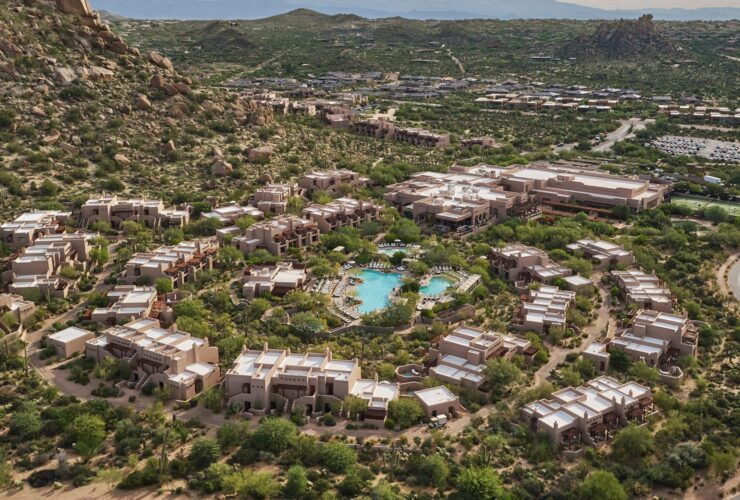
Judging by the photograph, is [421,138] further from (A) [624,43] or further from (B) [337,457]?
(A) [624,43]

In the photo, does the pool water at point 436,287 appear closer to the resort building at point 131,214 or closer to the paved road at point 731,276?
the paved road at point 731,276

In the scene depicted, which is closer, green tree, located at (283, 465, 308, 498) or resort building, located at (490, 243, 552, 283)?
green tree, located at (283, 465, 308, 498)

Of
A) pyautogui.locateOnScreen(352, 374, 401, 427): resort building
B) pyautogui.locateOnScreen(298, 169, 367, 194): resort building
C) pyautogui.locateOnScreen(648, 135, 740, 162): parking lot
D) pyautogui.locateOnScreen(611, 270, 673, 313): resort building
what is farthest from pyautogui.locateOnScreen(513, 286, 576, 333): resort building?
pyautogui.locateOnScreen(648, 135, 740, 162): parking lot

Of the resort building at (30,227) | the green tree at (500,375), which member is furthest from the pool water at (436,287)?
the resort building at (30,227)

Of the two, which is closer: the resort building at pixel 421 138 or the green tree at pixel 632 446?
the green tree at pixel 632 446

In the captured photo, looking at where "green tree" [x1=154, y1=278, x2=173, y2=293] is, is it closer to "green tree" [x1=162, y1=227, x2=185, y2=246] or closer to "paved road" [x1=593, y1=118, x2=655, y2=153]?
"green tree" [x1=162, y1=227, x2=185, y2=246]

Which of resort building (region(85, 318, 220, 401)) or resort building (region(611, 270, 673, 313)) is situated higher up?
resort building (region(611, 270, 673, 313))

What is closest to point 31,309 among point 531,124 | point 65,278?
point 65,278
